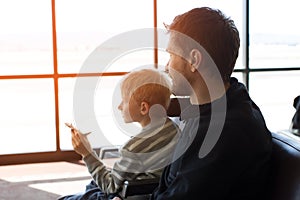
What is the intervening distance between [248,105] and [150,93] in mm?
463

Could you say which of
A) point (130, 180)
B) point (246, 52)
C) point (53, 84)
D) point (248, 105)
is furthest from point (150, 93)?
point (246, 52)

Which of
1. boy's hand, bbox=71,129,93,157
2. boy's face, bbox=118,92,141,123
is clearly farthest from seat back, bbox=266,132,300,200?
boy's hand, bbox=71,129,93,157

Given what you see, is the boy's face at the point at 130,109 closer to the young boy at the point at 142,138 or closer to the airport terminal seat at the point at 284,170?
the young boy at the point at 142,138

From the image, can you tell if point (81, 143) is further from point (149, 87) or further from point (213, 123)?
point (213, 123)

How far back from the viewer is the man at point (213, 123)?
111 cm

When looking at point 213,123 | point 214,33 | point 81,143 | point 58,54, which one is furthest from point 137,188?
point 58,54

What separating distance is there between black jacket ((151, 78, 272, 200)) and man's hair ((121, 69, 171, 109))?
35 centimetres

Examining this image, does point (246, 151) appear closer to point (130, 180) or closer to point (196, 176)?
point (196, 176)

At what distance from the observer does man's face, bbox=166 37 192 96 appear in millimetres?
1231

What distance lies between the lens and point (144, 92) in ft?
5.16

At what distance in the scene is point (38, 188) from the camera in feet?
10.6

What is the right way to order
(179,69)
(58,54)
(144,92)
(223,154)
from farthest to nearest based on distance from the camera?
(58,54) → (144,92) → (179,69) → (223,154)

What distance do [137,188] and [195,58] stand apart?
1.72 feet

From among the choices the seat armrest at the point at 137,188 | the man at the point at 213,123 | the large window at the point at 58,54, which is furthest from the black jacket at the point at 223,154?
the large window at the point at 58,54
